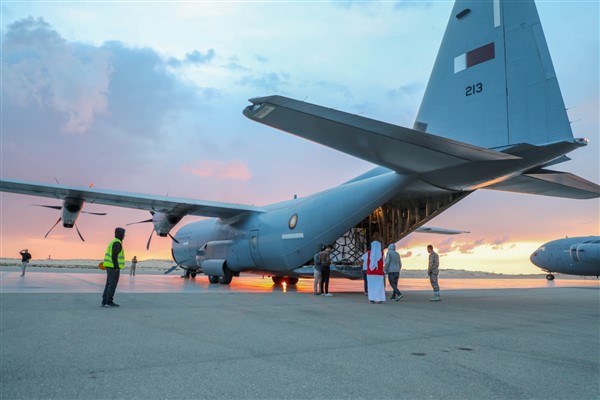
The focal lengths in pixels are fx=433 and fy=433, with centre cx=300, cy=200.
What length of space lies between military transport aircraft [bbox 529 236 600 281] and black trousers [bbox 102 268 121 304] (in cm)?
2588

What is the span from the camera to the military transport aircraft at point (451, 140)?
8305mm

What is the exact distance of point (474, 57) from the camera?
388 inches

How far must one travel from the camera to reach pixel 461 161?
9.29m

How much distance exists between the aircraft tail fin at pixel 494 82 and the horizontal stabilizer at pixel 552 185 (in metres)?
2.02

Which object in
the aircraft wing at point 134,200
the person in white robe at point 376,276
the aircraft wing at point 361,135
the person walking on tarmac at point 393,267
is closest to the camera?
the aircraft wing at point 361,135

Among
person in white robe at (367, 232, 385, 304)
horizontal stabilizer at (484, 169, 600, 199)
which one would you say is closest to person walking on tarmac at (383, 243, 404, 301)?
person in white robe at (367, 232, 385, 304)

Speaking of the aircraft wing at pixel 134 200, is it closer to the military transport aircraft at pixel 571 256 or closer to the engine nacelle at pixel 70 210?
the engine nacelle at pixel 70 210

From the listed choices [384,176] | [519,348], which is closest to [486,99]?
[384,176]

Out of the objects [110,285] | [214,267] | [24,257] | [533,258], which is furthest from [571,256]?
[24,257]

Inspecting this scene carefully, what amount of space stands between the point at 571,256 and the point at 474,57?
22.3 m

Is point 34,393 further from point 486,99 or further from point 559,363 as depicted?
point 486,99

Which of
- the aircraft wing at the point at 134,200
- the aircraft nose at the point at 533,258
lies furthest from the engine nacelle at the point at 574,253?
the aircraft wing at the point at 134,200

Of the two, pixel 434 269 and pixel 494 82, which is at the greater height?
pixel 494 82

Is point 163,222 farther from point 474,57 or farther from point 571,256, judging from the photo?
point 571,256
